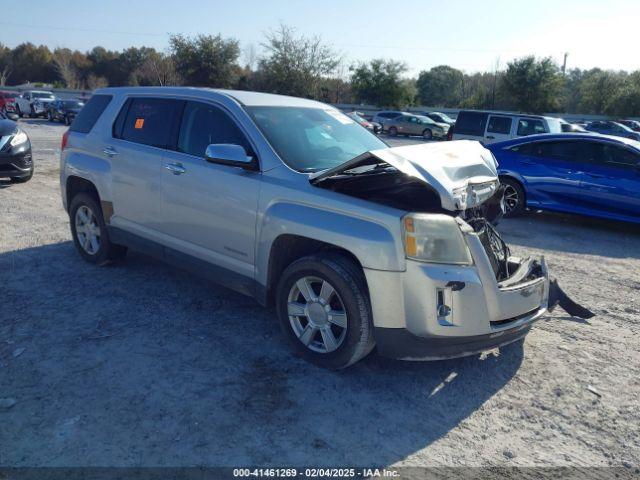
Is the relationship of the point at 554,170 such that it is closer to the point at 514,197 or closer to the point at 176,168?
the point at 514,197

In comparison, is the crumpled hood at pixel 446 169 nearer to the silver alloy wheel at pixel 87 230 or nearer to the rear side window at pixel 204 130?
the rear side window at pixel 204 130

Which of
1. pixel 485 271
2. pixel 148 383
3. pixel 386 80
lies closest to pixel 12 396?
pixel 148 383

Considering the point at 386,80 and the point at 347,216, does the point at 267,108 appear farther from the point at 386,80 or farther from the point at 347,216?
the point at 386,80

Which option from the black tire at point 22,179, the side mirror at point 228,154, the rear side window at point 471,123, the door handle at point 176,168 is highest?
the rear side window at point 471,123

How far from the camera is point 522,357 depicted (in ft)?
13.7

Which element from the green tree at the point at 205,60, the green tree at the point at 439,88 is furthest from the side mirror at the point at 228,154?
the green tree at the point at 439,88

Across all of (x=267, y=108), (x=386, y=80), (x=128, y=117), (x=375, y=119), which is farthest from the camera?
(x=386, y=80)

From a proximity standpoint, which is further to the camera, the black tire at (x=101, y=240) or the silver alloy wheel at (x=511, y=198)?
the silver alloy wheel at (x=511, y=198)

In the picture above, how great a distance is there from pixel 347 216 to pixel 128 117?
298 cm

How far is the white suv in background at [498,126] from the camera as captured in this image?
1642cm

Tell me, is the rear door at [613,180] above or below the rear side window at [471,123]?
below

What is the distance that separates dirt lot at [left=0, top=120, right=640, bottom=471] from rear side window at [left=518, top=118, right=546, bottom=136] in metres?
Answer: 12.0

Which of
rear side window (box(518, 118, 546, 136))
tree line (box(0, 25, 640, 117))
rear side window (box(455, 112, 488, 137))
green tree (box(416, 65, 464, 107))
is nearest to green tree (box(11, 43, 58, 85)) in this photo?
tree line (box(0, 25, 640, 117))

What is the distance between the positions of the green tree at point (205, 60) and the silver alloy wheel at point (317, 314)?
151 feet
